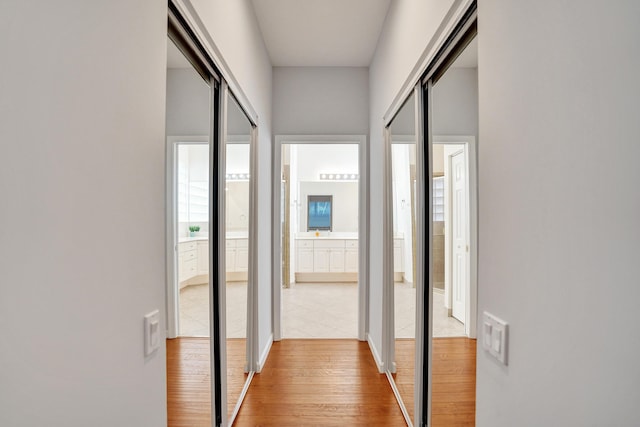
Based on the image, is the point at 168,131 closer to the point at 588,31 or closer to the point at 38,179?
the point at 38,179

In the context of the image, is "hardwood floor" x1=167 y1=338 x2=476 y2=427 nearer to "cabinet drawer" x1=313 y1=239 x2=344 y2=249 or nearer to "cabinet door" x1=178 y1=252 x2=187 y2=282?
"cabinet door" x1=178 y1=252 x2=187 y2=282

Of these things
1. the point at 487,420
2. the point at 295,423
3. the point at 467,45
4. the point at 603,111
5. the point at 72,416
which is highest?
the point at 467,45

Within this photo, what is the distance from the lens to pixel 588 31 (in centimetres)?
62

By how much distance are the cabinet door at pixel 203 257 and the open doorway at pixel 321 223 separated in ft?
12.6

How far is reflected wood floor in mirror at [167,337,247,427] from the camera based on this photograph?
1.34 metres

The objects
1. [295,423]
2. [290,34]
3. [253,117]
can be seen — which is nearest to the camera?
[295,423]

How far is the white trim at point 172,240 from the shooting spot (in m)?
1.28

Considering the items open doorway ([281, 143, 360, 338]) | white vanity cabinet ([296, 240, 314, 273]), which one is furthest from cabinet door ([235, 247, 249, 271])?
white vanity cabinet ([296, 240, 314, 273])

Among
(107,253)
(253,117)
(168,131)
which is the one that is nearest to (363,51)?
(253,117)

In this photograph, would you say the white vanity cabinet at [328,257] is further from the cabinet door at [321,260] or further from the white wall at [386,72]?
the white wall at [386,72]

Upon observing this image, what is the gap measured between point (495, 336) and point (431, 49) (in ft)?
4.35

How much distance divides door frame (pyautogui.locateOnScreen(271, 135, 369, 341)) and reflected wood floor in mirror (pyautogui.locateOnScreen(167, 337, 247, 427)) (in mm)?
1793

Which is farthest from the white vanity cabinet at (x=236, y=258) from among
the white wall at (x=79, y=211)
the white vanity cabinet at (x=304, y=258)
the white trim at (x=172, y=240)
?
the white vanity cabinet at (x=304, y=258)

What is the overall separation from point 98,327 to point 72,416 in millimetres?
174
